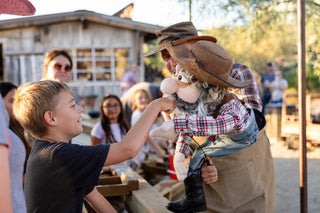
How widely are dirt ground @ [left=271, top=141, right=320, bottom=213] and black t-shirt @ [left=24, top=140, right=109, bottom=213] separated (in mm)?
3185

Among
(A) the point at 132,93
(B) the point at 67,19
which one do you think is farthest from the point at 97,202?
(B) the point at 67,19

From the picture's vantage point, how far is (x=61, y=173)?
128cm

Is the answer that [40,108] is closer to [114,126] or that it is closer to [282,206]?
[114,126]

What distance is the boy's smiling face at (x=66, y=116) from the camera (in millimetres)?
1386

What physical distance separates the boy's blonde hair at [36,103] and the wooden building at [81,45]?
875 centimetres

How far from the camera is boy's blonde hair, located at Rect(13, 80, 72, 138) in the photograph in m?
1.34

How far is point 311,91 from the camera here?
52.6 feet

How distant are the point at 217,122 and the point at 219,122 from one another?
0.4 inches

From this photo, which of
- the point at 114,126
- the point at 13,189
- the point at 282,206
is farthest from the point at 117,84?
the point at 13,189

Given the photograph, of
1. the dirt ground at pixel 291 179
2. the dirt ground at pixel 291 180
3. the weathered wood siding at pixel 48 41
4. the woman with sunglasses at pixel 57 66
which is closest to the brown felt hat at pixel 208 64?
the woman with sunglasses at pixel 57 66

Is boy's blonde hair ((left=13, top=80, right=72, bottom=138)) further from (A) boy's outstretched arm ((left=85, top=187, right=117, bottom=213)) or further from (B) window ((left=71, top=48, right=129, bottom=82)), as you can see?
(B) window ((left=71, top=48, right=129, bottom=82))

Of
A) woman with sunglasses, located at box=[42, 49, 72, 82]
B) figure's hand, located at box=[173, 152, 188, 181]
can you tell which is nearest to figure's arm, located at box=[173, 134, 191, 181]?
figure's hand, located at box=[173, 152, 188, 181]

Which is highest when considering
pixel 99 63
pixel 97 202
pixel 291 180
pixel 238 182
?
pixel 99 63

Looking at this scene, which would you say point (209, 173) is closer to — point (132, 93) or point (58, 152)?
point (58, 152)
